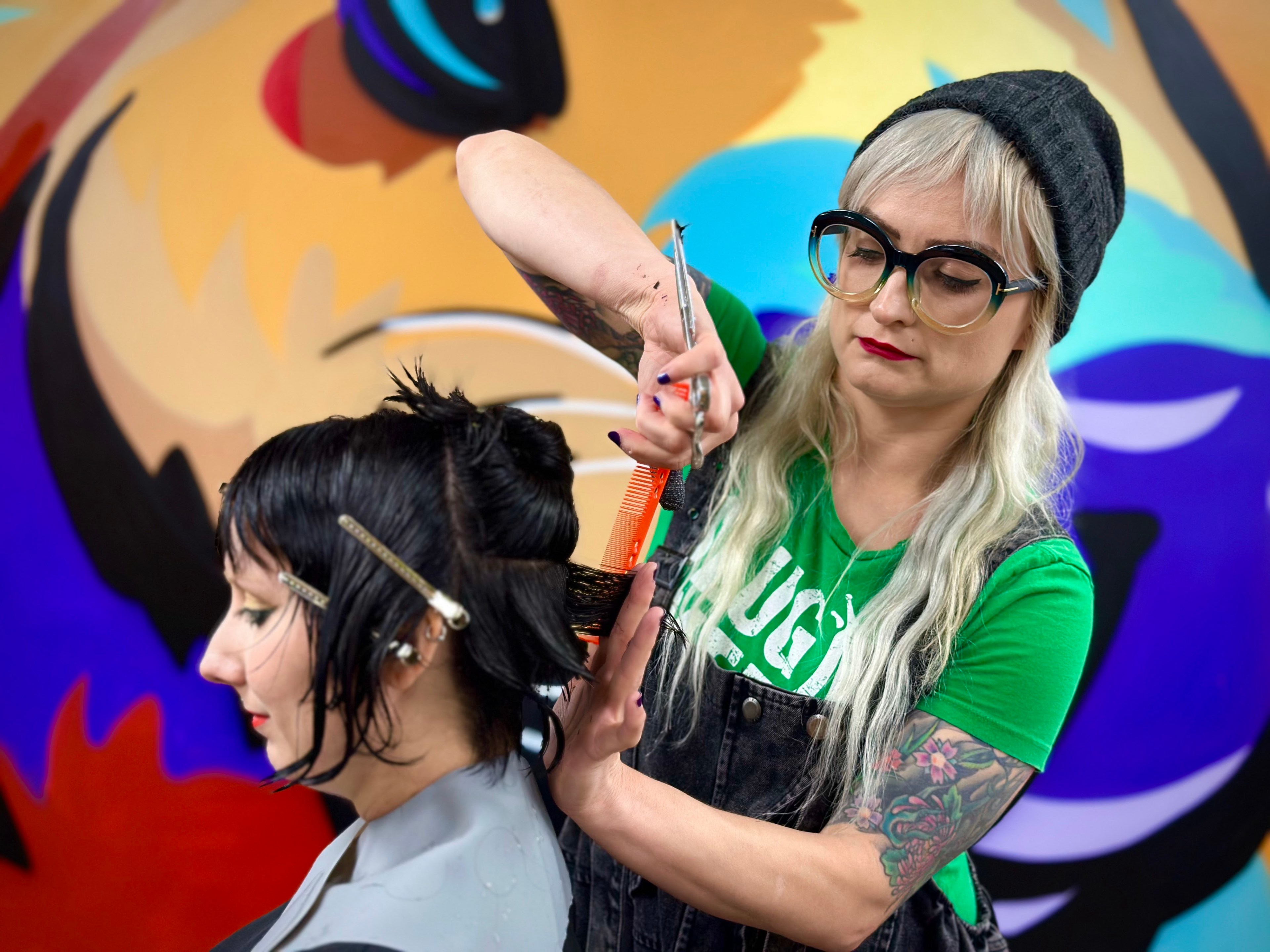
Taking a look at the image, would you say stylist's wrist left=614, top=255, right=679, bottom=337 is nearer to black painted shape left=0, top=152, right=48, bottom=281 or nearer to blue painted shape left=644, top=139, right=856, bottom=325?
blue painted shape left=644, top=139, right=856, bottom=325

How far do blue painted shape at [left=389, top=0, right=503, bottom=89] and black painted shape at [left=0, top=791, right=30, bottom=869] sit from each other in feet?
5.84

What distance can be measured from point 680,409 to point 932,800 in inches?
22.2

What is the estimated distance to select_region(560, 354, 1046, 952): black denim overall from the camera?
1246 millimetres

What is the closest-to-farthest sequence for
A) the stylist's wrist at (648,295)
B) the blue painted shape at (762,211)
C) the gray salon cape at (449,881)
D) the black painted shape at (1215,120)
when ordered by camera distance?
the gray salon cape at (449,881), the stylist's wrist at (648,295), the black painted shape at (1215,120), the blue painted shape at (762,211)

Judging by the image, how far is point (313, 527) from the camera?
36.6 inches

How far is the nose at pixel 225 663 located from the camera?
3.10ft

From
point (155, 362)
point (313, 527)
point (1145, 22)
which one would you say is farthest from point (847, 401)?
point (155, 362)

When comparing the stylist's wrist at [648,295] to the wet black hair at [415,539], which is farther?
the stylist's wrist at [648,295]

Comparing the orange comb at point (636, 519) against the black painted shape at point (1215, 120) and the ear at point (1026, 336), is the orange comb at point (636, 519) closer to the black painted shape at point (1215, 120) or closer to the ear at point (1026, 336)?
the ear at point (1026, 336)

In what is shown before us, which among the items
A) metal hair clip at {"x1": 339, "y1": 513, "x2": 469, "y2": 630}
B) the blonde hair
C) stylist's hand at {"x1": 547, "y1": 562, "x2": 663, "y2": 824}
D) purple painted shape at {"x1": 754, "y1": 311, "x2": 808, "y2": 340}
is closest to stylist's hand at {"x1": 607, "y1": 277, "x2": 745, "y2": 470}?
stylist's hand at {"x1": 547, "y1": 562, "x2": 663, "y2": 824}

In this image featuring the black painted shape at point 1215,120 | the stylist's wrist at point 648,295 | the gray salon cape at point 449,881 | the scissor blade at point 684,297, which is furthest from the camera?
the black painted shape at point 1215,120

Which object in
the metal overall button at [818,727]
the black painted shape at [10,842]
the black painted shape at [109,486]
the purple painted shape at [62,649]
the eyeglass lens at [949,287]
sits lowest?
the black painted shape at [10,842]

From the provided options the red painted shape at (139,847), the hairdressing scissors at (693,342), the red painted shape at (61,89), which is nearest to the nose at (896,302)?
the hairdressing scissors at (693,342)

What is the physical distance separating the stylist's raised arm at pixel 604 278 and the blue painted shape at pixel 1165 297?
102 cm
